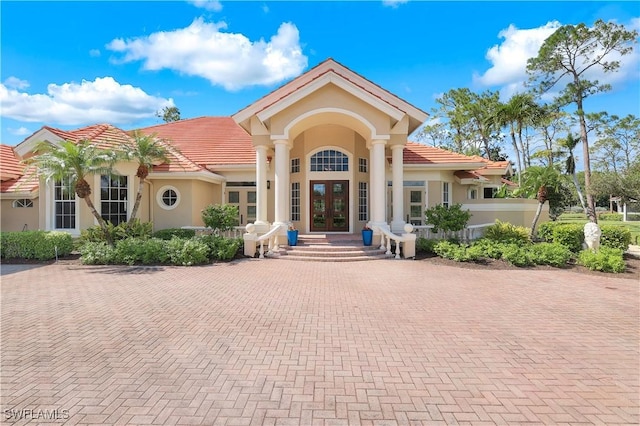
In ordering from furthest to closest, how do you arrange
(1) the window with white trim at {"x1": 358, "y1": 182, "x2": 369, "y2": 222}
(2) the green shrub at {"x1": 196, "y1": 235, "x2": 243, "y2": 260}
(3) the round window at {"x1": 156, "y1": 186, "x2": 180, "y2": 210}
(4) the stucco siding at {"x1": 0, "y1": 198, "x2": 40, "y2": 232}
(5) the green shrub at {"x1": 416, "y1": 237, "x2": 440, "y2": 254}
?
(1) the window with white trim at {"x1": 358, "y1": 182, "x2": 369, "y2": 222}
(3) the round window at {"x1": 156, "y1": 186, "x2": 180, "y2": 210}
(4) the stucco siding at {"x1": 0, "y1": 198, "x2": 40, "y2": 232}
(5) the green shrub at {"x1": 416, "y1": 237, "x2": 440, "y2": 254}
(2) the green shrub at {"x1": 196, "y1": 235, "x2": 243, "y2": 260}

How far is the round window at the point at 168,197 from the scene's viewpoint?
15.1m

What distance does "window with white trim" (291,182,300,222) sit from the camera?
16.2 m

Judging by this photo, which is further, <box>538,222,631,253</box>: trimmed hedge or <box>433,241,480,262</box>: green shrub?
<box>538,222,631,253</box>: trimmed hedge

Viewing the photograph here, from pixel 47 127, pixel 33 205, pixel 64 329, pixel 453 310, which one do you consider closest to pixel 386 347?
pixel 453 310

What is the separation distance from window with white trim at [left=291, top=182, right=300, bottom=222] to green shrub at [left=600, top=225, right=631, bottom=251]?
514 inches

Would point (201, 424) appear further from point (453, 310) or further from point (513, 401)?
point (453, 310)

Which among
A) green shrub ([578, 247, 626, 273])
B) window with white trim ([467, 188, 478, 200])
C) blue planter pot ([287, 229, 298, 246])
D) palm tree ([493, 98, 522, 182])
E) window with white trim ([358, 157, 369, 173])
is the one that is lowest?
green shrub ([578, 247, 626, 273])

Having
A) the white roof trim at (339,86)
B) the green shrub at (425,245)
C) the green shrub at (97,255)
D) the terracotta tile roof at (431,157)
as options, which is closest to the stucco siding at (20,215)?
the green shrub at (97,255)

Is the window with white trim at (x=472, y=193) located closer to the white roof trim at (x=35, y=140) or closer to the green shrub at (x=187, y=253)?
the green shrub at (x=187, y=253)

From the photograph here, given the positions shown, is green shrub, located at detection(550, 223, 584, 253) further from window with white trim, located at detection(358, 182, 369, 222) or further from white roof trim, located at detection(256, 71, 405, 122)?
window with white trim, located at detection(358, 182, 369, 222)

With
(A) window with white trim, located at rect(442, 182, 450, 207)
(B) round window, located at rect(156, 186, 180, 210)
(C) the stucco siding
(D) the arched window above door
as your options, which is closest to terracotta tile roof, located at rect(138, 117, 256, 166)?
(B) round window, located at rect(156, 186, 180, 210)

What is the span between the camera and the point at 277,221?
43.5 ft

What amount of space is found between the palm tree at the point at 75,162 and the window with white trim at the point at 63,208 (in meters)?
2.09

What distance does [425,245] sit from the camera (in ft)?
A: 42.1
